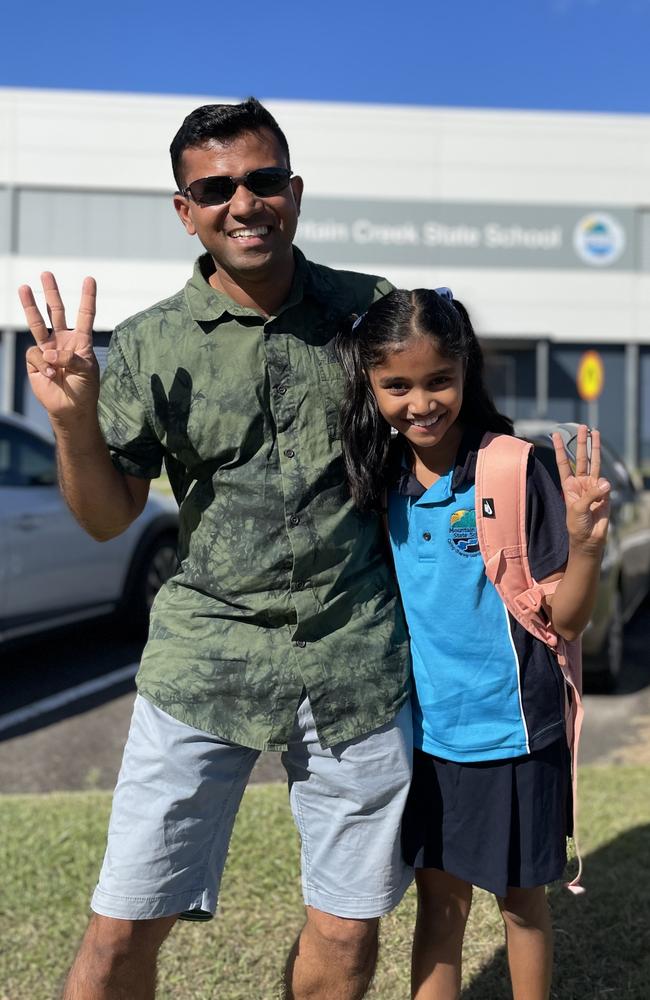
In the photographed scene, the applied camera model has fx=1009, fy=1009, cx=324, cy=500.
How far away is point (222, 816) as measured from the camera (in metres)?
2.10

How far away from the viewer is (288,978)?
7.23 ft

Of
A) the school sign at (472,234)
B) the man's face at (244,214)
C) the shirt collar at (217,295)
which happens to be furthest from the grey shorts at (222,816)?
the school sign at (472,234)

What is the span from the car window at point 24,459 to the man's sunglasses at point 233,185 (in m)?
4.16

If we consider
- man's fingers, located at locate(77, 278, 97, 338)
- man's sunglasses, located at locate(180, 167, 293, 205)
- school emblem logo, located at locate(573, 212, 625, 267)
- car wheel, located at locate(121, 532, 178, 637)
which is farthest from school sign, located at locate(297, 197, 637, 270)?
man's fingers, located at locate(77, 278, 97, 338)

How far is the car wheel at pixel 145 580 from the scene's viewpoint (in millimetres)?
6898

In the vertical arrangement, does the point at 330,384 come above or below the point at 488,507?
above

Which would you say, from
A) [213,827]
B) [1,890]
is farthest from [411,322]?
[1,890]

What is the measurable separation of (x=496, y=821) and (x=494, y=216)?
27238 millimetres

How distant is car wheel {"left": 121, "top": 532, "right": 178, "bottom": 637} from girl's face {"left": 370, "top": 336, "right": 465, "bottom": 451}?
4.93m

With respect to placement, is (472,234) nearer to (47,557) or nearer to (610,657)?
(610,657)

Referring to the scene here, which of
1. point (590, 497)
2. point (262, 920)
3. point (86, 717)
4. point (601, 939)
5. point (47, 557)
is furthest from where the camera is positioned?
point (47, 557)

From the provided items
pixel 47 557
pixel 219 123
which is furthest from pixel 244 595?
pixel 47 557

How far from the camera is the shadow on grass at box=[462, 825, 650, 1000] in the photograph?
107 inches

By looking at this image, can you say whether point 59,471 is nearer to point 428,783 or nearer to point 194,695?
point 194,695
